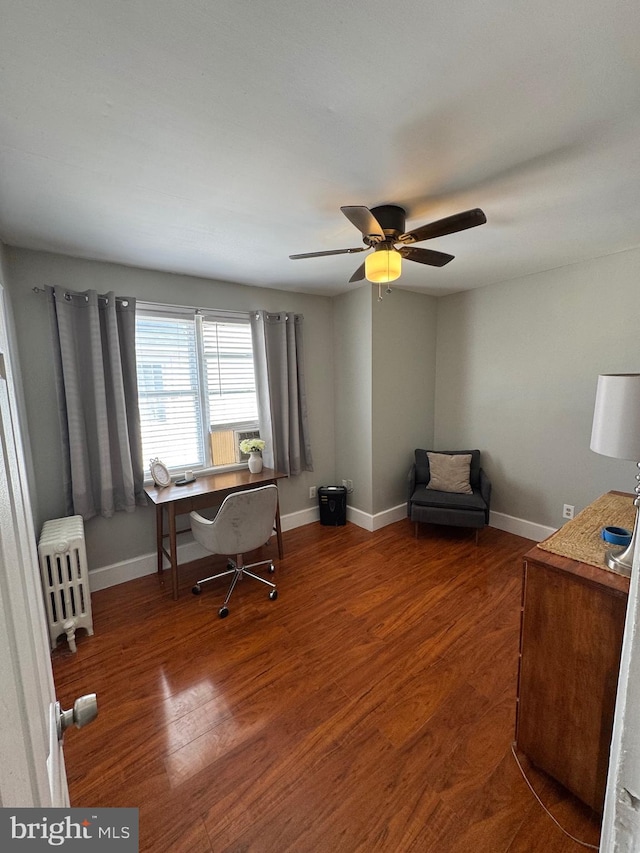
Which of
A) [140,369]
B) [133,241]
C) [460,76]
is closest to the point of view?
[460,76]

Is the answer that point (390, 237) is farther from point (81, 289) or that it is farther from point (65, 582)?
point (65, 582)

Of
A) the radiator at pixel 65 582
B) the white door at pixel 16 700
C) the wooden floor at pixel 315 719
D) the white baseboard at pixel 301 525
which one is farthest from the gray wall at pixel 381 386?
the white door at pixel 16 700

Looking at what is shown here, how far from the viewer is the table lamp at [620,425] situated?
119 cm

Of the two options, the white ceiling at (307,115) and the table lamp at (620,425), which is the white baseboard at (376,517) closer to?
the table lamp at (620,425)

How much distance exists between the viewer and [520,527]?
335 centimetres

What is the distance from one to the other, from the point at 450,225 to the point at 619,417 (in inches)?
42.5

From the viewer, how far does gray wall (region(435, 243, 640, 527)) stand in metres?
2.71

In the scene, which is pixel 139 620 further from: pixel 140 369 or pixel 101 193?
pixel 101 193

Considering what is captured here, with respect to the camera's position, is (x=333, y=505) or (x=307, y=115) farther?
(x=333, y=505)

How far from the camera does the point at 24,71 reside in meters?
0.99

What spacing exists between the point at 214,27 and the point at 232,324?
92.8 inches

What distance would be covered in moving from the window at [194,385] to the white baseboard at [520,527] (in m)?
2.69

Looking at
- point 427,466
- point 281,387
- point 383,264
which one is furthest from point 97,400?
point 427,466

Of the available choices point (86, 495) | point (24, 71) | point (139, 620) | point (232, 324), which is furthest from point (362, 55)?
point (139, 620)
